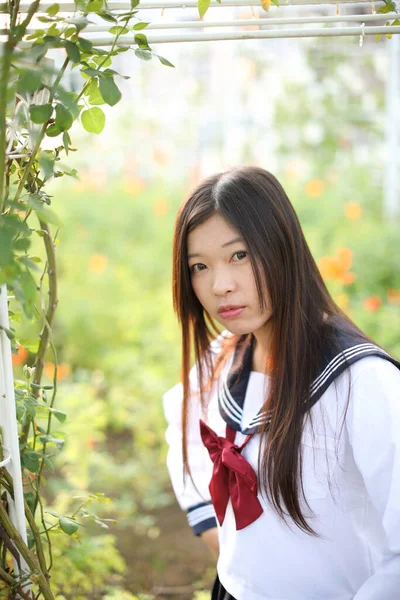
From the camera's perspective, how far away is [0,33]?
88 centimetres

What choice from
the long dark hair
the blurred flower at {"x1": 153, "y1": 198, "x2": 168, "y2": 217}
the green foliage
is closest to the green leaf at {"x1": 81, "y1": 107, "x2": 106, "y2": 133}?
the green foliage

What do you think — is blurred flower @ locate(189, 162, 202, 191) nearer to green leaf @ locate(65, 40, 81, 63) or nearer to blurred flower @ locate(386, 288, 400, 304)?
blurred flower @ locate(386, 288, 400, 304)

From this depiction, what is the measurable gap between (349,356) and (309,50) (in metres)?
5.33

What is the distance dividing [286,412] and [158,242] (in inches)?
140

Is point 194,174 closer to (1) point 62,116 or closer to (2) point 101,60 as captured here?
(2) point 101,60

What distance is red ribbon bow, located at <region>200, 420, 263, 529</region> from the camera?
49.0 inches

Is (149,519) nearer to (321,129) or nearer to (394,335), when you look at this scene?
(394,335)

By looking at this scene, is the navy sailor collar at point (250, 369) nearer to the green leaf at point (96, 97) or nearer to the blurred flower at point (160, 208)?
the green leaf at point (96, 97)

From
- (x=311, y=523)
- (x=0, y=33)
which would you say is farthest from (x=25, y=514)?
(x=0, y=33)

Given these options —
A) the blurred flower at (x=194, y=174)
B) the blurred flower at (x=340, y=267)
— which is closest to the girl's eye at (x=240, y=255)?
the blurred flower at (x=340, y=267)

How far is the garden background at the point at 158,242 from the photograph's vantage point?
2.50 m

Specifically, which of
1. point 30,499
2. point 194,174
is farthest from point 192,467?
point 194,174

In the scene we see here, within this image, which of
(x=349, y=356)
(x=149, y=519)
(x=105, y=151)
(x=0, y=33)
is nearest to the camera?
(x=0, y=33)

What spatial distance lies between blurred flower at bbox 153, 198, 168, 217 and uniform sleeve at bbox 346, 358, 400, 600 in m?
3.89
